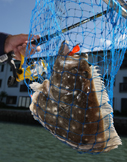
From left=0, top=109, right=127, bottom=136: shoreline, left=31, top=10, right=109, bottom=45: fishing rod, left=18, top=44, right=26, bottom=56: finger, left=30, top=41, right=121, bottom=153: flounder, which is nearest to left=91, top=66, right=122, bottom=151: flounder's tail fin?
Result: left=30, top=41, right=121, bottom=153: flounder

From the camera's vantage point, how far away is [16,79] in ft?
8.64

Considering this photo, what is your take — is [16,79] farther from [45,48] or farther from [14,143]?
[14,143]

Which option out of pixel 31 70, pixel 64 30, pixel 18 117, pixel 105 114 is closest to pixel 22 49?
pixel 31 70

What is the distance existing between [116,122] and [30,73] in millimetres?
21193

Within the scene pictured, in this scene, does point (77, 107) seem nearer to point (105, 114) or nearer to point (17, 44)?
point (105, 114)

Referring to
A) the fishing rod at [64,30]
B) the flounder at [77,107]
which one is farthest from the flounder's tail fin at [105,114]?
the fishing rod at [64,30]

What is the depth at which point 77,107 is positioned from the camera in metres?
1.79

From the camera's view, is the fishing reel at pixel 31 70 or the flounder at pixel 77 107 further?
the fishing reel at pixel 31 70

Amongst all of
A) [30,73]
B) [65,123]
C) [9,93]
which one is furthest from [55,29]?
[9,93]

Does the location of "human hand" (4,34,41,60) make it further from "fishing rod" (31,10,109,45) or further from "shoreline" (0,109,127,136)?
"shoreline" (0,109,127,136)

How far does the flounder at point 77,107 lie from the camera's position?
5.87 feet

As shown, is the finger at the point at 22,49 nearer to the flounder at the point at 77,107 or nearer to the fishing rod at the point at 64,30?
the fishing rod at the point at 64,30

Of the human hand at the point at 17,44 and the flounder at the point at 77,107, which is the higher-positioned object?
the human hand at the point at 17,44

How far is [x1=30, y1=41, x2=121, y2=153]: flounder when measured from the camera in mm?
1788
